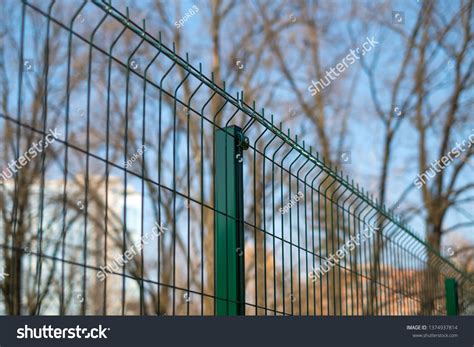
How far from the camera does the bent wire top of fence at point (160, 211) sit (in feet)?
9.39

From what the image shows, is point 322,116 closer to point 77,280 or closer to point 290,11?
point 290,11

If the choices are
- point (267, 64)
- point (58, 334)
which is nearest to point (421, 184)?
point (267, 64)

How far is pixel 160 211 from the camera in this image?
3.13 meters

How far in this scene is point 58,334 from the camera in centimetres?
274
